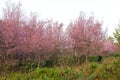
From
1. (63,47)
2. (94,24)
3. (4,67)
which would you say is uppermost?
(94,24)

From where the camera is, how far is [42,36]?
20.8m

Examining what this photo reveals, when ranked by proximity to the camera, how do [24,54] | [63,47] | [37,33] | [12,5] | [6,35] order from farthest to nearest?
[63,47] < [37,33] < [24,54] < [12,5] < [6,35]

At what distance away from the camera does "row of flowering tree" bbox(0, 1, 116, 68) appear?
15.8 m

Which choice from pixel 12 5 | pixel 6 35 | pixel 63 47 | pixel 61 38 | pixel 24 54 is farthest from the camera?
pixel 61 38

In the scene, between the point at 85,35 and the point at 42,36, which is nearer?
the point at 42,36

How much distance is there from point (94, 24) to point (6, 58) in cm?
1357

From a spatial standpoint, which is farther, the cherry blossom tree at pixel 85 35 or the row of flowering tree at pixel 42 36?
the cherry blossom tree at pixel 85 35

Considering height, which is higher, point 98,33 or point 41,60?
point 98,33

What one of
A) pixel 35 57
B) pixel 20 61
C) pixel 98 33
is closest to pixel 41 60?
pixel 35 57

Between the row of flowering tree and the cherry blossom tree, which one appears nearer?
the row of flowering tree

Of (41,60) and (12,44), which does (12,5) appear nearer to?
(12,44)

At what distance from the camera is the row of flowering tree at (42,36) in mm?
15822

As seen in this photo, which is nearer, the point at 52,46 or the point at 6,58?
the point at 6,58

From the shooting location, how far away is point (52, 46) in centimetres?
2091
